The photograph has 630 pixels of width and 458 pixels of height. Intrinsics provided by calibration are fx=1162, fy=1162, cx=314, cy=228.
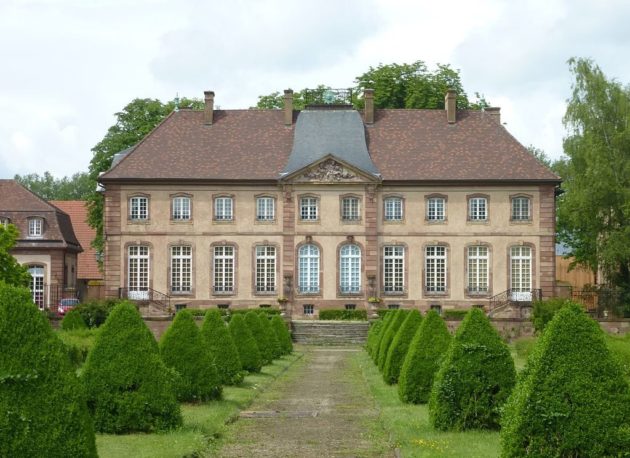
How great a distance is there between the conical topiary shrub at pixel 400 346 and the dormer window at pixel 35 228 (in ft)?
112

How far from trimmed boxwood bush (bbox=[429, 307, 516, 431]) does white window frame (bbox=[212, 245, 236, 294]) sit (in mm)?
34939

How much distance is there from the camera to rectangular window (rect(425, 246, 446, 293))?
49.6m

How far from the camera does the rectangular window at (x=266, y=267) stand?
49.8 m

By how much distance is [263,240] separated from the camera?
4978 cm

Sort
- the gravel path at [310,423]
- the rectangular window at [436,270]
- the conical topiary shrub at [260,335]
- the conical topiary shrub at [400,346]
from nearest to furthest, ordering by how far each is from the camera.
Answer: the gravel path at [310,423] → the conical topiary shrub at [400,346] → the conical topiary shrub at [260,335] → the rectangular window at [436,270]

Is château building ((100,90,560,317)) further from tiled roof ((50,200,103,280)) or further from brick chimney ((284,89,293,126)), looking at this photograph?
tiled roof ((50,200,103,280))

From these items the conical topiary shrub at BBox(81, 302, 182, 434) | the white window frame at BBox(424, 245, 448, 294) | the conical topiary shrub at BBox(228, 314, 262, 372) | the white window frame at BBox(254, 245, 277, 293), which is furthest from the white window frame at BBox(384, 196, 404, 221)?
the conical topiary shrub at BBox(81, 302, 182, 434)

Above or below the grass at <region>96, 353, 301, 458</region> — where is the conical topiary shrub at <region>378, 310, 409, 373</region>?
above

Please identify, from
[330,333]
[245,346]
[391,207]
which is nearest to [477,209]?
[391,207]

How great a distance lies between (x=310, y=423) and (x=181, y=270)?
34060 mm

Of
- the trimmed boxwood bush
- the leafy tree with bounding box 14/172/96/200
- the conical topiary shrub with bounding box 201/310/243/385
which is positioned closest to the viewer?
the trimmed boxwood bush

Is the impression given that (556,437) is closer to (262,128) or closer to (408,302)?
(408,302)

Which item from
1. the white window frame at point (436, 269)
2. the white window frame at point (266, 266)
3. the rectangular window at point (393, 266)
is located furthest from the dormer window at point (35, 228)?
the white window frame at point (436, 269)

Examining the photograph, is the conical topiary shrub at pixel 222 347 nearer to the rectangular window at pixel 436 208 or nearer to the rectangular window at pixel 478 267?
the rectangular window at pixel 436 208
